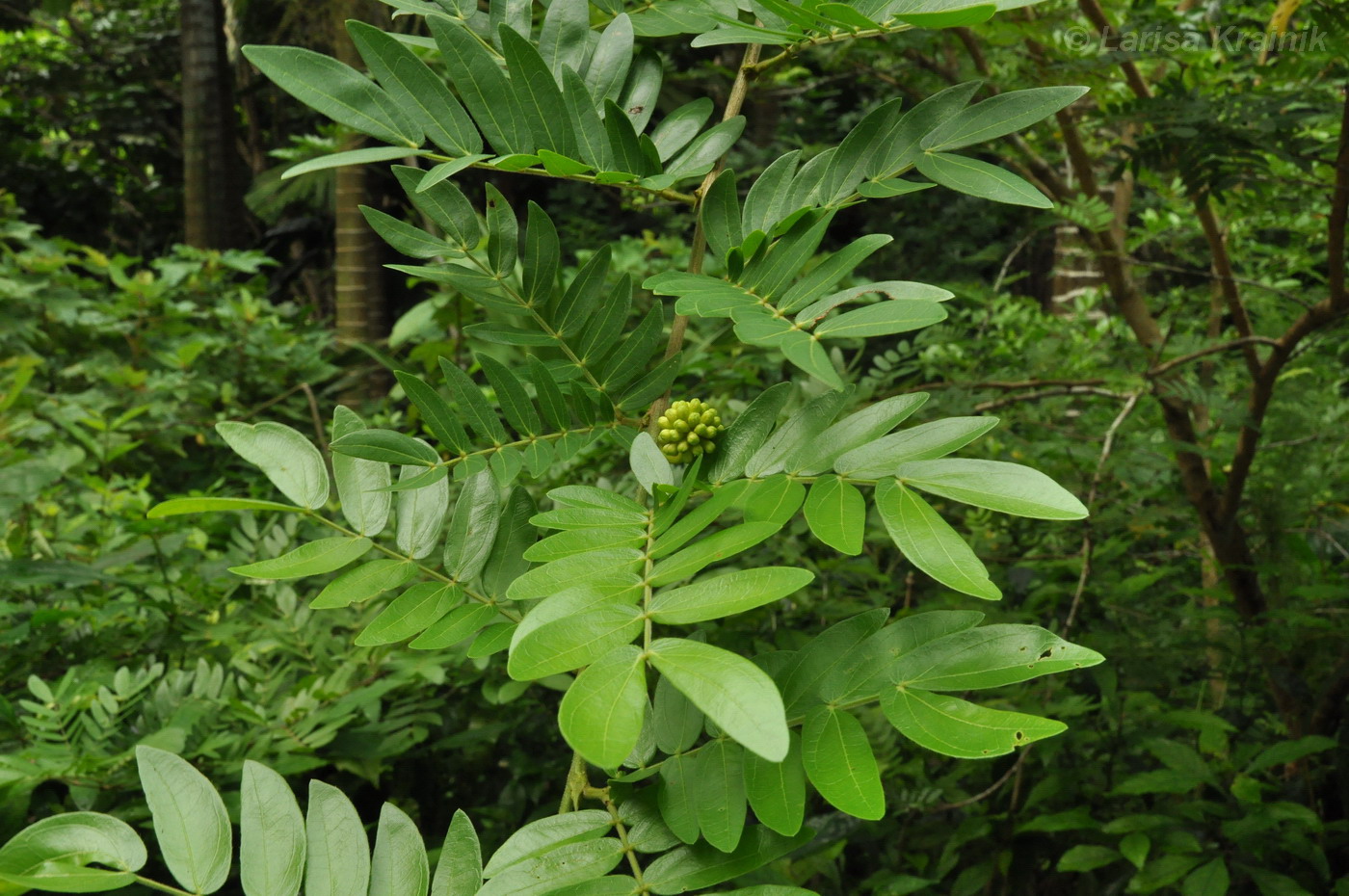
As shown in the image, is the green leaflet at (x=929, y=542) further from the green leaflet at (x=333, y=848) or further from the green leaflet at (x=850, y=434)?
the green leaflet at (x=333, y=848)

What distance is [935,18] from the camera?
440 millimetres

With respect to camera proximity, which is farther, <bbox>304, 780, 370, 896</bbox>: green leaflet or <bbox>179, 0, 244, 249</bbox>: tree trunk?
<bbox>179, 0, 244, 249</bbox>: tree trunk

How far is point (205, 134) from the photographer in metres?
4.72

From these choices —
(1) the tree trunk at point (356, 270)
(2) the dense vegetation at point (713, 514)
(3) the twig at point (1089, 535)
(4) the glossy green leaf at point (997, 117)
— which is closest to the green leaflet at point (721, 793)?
(2) the dense vegetation at point (713, 514)

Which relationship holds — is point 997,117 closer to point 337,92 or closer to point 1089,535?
point 337,92

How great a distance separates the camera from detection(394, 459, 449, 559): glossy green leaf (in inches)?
22.3

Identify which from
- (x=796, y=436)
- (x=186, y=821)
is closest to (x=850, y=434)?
(x=796, y=436)

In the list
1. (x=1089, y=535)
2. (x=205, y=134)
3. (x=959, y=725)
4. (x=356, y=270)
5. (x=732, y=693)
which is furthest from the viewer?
(x=205, y=134)

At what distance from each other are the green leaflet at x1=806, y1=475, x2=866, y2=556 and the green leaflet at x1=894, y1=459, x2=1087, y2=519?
1.1 inches

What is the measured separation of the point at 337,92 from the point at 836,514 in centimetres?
34

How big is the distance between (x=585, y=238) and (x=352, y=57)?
4.45 feet

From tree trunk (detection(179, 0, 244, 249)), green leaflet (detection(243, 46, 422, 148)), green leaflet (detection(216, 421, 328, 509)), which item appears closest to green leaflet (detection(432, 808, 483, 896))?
green leaflet (detection(216, 421, 328, 509))

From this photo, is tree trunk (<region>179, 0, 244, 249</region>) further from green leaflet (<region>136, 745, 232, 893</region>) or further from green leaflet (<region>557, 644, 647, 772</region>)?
green leaflet (<region>557, 644, 647, 772</region>)

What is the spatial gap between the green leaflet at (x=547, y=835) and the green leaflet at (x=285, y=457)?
227mm
